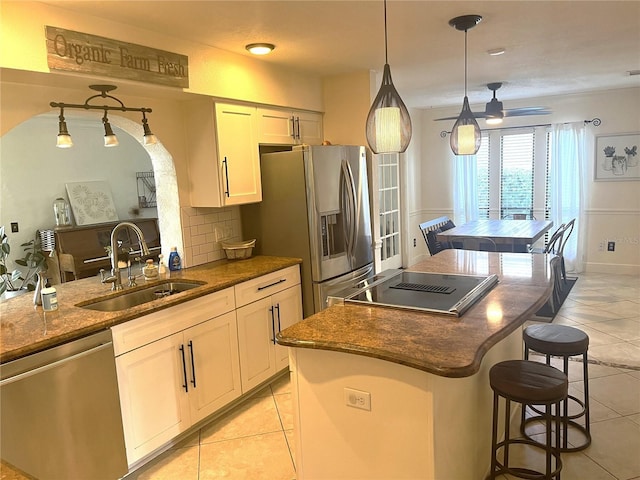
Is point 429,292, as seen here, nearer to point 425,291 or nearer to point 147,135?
point 425,291

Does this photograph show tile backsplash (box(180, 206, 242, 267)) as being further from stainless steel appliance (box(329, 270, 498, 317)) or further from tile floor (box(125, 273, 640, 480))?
stainless steel appliance (box(329, 270, 498, 317))

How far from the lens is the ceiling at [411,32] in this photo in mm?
2455

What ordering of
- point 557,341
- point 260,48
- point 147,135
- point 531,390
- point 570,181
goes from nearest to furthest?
1. point 531,390
2. point 557,341
3. point 147,135
4. point 260,48
5. point 570,181

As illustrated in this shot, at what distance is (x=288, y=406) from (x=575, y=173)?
534 centimetres

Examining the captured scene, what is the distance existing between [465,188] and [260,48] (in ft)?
15.7

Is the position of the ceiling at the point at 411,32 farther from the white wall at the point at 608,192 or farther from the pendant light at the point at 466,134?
the white wall at the point at 608,192

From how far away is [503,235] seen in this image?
481 centimetres

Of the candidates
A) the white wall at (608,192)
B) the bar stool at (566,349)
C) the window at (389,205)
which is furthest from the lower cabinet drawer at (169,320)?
the white wall at (608,192)

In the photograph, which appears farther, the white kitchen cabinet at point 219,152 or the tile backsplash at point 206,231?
the tile backsplash at point 206,231

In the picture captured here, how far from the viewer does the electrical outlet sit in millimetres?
1797

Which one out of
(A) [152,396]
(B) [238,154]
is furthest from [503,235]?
(A) [152,396]

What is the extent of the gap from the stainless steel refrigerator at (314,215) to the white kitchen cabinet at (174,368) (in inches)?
31.4

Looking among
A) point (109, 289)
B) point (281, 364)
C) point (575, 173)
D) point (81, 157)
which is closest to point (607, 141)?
point (575, 173)

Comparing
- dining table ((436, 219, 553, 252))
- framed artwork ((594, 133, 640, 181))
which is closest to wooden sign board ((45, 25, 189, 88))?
dining table ((436, 219, 553, 252))
